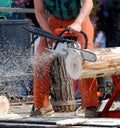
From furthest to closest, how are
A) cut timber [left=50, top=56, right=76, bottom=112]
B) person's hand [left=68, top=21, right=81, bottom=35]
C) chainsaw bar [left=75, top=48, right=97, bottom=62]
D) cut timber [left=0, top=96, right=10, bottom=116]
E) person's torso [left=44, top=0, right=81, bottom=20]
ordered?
cut timber [left=50, top=56, right=76, bottom=112]
cut timber [left=0, top=96, right=10, bottom=116]
person's torso [left=44, top=0, right=81, bottom=20]
person's hand [left=68, top=21, right=81, bottom=35]
chainsaw bar [left=75, top=48, right=97, bottom=62]

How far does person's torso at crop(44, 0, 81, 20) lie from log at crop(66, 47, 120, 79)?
37.9 inches

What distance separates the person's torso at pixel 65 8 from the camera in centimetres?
720

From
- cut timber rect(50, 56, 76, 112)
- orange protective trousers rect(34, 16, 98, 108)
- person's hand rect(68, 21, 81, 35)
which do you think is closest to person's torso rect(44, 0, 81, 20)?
orange protective trousers rect(34, 16, 98, 108)

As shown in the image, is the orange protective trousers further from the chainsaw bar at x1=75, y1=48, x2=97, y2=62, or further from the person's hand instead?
the chainsaw bar at x1=75, y1=48, x2=97, y2=62

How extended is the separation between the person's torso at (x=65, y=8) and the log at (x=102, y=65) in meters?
0.96

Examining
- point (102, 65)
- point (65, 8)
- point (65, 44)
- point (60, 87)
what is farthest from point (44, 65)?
point (60, 87)

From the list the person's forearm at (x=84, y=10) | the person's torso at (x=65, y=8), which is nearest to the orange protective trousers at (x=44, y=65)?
the person's torso at (x=65, y=8)

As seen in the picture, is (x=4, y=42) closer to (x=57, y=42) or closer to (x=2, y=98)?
(x=2, y=98)

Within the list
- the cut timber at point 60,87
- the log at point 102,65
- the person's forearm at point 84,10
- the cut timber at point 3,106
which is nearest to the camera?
the log at point 102,65

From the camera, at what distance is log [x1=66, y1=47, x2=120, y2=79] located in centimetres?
618

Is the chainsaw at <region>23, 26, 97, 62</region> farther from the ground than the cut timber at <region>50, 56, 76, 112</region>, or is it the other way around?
the chainsaw at <region>23, 26, 97, 62</region>

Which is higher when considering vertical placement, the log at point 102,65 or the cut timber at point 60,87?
the log at point 102,65

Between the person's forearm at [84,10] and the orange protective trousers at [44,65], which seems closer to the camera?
the person's forearm at [84,10]

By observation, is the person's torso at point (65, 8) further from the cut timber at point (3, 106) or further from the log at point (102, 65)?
the cut timber at point (3, 106)
